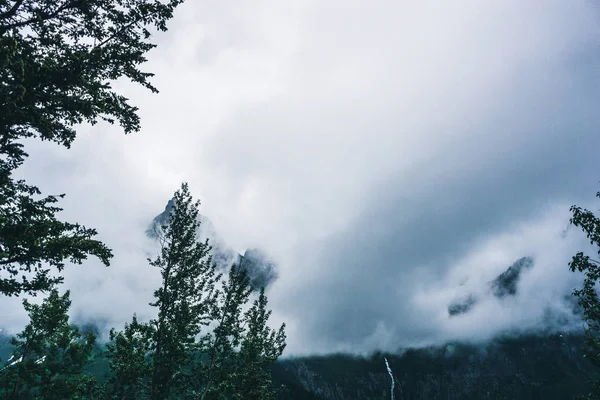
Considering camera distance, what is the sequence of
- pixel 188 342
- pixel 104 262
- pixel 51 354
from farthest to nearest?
pixel 51 354 → pixel 188 342 → pixel 104 262

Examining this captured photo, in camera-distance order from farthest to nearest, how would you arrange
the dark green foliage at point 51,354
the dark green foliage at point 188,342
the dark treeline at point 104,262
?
the dark green foliage at point 51,354 < the dark green foliage at point 188,342 < the dark treeline at point 104,262

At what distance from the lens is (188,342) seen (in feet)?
57.4

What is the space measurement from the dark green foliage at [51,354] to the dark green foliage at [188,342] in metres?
8.60

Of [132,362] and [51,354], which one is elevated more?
[51,354]

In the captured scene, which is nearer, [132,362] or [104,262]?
[104,262]

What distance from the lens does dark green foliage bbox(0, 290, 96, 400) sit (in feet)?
77.9

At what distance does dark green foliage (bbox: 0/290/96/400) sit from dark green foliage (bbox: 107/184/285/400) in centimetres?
860

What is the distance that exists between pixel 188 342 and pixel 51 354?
57.3ft

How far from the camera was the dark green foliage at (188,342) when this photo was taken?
679 inches

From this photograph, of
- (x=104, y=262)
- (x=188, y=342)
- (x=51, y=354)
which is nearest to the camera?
(x=104, y=262)

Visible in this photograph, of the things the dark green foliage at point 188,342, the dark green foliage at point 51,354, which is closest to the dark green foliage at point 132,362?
the dark green foliage at point 188,342

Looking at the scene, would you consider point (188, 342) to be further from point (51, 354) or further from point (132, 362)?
point (51, 354)

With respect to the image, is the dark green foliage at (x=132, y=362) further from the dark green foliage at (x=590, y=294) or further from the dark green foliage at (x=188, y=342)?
the dark green foliage at (x=590, y=294)

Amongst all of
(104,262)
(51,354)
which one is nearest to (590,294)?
(104,262)
